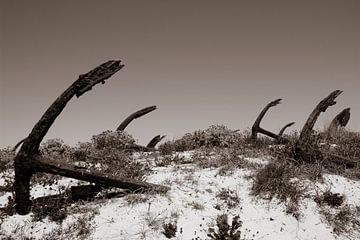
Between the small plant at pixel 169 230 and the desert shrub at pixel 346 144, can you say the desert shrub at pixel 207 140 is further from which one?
the small plant at pixel 169 230

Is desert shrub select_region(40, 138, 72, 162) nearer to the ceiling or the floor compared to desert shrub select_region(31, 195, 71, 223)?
nearer to the ceiling

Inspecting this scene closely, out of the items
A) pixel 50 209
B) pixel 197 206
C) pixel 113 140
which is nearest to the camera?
pixel 50 209

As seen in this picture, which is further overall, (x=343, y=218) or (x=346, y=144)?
(x=346, y=144)

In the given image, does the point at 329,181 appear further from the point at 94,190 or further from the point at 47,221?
the point at 47,221

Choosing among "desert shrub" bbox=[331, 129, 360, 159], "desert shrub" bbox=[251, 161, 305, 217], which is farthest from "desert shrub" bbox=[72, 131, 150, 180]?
"desert shrub" bbox=[331, 129, 360, 159]

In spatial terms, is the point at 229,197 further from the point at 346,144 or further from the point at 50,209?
the point at 346,144

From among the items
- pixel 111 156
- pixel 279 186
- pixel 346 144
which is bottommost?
pixel 279 186

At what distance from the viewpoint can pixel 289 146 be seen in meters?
7.04

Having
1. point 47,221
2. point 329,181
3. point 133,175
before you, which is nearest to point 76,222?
point 47,221

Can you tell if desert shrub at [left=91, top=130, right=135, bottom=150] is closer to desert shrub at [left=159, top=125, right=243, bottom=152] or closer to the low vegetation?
the low vegetation

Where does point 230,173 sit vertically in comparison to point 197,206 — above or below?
above

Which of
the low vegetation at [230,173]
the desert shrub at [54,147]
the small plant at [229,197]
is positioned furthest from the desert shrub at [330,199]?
the desert shrub at [54,147]

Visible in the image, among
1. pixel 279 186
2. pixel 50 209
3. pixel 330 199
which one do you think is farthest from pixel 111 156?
pixel 330 199

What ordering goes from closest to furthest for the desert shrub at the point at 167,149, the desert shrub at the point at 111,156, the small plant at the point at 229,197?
the small plant at the point at 229,197 < the desert shrub at the point at 111,156 < the desert shrub at the point at 167,149
